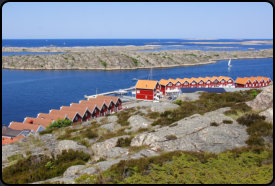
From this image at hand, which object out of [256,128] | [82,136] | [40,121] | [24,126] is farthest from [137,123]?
[40,121]

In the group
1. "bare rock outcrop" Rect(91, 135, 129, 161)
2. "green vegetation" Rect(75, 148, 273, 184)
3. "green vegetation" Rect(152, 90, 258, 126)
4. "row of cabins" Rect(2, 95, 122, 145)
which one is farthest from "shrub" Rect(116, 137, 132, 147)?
"row of cabins" Rect(2, 95, 122, 145)

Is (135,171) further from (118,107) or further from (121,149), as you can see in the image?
(118,107)

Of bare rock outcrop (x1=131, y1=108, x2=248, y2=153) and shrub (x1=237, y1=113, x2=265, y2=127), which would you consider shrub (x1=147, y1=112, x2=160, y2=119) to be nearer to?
bare rock outcrop (x1=131, y1=108, x2=248, y2=153)

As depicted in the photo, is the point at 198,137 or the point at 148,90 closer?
the point at 198,137

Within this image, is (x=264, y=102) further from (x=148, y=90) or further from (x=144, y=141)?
(x=148, y=90)

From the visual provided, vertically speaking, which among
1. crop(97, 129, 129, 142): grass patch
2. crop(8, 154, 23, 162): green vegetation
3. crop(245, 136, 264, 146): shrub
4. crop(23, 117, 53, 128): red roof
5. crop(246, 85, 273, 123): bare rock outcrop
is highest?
crop(246, 85, 273, 123): bare rock outcrop
